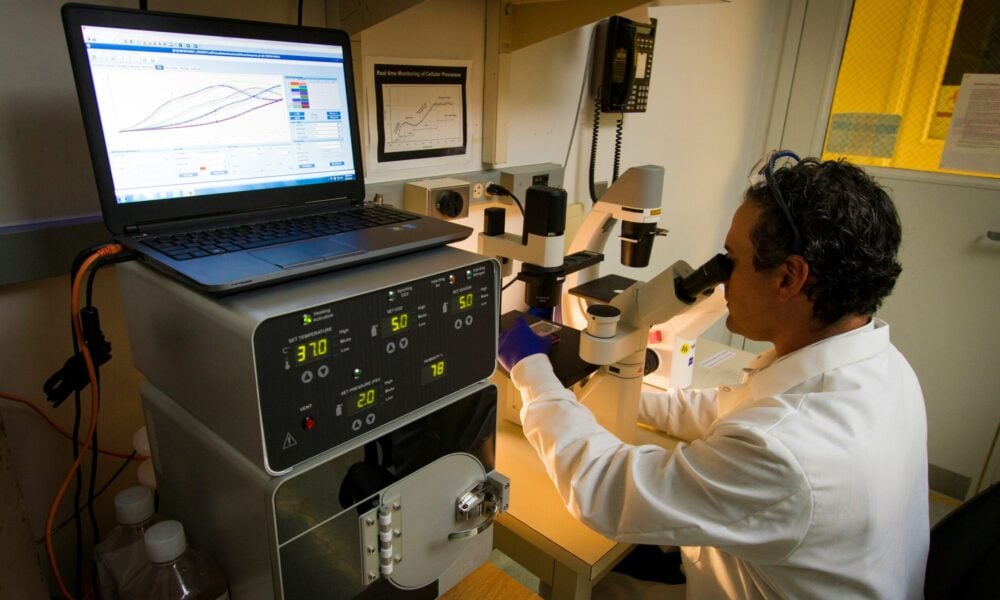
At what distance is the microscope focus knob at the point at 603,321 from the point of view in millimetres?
1065

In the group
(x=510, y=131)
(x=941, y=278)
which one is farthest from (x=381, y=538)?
(x=941, y=278)

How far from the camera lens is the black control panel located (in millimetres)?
553

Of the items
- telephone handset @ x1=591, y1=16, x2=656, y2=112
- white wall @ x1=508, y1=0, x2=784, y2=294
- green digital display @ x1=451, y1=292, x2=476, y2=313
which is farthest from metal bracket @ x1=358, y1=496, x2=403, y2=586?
telephone handset @ x1=591, y1=16, x2=656, y2=112

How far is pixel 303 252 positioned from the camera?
2.15 feet

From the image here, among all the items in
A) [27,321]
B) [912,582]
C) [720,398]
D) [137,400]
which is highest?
[27,321]

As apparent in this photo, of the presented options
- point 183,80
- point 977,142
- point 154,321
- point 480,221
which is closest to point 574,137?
point 480,221

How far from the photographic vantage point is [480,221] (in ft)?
4.78

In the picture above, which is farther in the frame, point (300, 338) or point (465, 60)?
point (465, 60)

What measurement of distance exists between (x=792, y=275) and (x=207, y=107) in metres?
0.87

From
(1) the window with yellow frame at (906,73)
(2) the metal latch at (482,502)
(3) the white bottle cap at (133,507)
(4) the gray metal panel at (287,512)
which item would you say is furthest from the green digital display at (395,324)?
(1) the window with yellow frame at (906,73)

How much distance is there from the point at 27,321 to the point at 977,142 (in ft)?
9.82

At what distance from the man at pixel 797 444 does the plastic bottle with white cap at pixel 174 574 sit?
526 mm

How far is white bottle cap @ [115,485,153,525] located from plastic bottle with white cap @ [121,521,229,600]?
0.06 metres

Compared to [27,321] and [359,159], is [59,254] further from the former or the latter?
[359,159]
